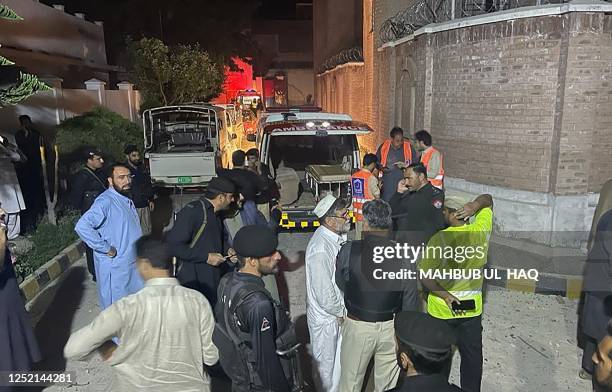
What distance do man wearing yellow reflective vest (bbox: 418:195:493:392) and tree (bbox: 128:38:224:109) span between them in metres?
17.7

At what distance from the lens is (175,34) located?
26500 mm

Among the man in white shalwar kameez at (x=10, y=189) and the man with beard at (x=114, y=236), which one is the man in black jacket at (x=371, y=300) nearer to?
the man with beard at (x=114, y=236)

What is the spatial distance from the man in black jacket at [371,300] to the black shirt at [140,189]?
14.8 feet

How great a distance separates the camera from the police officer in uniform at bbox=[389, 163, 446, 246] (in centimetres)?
474

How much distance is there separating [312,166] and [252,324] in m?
6.47

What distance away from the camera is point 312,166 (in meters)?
8.91

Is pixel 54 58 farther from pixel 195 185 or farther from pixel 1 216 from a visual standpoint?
pixel 1 216

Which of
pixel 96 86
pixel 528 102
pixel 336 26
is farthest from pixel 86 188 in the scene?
pixel 336 26

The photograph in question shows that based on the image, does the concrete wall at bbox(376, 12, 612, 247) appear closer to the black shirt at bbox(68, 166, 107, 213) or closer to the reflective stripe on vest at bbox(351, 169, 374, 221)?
the reflective stripe on vest at bbox(351, 169, 374, 221)

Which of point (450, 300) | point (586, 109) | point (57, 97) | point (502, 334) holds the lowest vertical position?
point (502, 334)

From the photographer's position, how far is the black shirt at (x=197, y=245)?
4188mm

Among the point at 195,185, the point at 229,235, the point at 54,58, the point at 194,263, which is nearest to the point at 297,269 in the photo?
the point at 229,235

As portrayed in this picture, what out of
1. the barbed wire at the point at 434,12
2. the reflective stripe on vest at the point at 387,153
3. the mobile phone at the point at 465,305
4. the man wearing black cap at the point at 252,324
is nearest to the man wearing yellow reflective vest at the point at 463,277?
the mobile phone at the point at 465,305

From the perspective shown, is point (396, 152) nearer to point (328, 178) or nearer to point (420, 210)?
point (328, 178)
